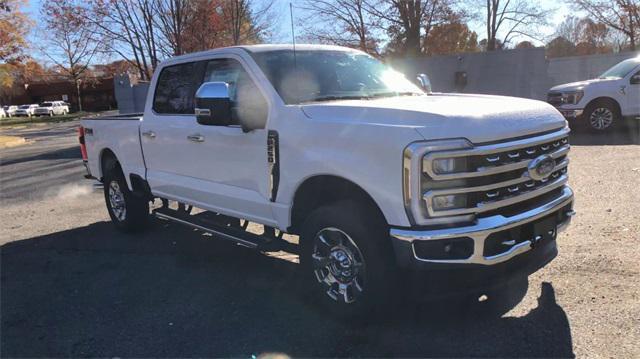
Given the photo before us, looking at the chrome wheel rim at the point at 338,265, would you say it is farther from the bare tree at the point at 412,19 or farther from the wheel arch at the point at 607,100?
the bare tree at the point at 412,19

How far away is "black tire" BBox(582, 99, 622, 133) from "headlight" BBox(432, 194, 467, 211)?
11321mm

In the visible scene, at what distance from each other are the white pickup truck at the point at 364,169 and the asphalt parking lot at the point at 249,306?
15.9 inches

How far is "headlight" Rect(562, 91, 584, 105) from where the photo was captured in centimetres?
1282

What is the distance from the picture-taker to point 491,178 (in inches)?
133

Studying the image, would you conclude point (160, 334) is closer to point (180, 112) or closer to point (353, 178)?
point (353, 178)

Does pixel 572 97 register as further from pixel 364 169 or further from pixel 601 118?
pixel 364 169

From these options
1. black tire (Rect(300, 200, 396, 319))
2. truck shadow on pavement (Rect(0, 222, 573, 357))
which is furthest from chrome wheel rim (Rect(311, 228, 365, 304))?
truck shadow on pavement (Rect(0, 222, 573, 357))

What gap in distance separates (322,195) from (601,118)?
11397mm

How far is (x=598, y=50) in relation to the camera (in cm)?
5706

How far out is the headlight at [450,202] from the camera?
327 cm

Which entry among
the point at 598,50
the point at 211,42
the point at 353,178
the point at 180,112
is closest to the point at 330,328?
the point at 353,178

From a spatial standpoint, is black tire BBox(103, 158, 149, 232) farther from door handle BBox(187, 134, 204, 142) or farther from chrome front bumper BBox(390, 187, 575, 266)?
chrome front bumper BBox(390, 187, 575, 266)

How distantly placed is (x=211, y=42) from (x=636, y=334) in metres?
19.4

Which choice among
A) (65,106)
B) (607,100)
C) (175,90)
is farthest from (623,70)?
(65,106)
